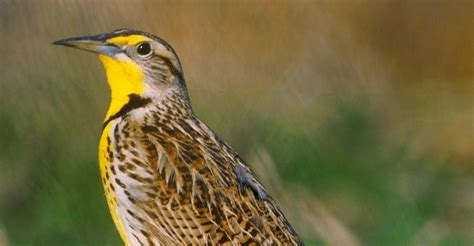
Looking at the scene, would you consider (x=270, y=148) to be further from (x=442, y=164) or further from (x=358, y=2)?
(x=358, y=2)

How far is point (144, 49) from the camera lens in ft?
13.9

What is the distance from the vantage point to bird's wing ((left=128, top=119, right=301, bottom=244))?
3.97 metres

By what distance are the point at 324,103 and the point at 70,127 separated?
1880 mm

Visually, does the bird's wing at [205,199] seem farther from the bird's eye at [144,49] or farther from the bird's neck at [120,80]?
the bird's eye at [144,49]

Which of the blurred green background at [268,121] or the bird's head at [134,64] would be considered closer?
the bird's head at [134,64]

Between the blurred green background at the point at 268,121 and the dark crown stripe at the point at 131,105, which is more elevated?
the blurred green background at the point at 268,121

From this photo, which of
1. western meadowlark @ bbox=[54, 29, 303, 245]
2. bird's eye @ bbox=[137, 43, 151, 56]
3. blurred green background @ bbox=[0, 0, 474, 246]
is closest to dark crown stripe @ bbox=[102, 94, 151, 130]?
western meadowlark @ bbox=[54, 29, 303, 245]

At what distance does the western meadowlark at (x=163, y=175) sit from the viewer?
3994mm

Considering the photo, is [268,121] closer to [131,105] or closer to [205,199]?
[131,105]

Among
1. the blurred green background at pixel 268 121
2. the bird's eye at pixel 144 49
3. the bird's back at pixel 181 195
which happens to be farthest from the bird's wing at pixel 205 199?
the blurred green background at pixel 268 121

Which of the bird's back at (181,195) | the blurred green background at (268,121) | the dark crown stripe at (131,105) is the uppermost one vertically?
the blurred green background at (268,121)

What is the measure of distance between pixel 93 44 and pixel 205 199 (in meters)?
0.56

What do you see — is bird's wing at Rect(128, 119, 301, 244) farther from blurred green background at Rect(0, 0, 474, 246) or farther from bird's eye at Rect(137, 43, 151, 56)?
blurred green background at Rect(0, 0, 474, 246)

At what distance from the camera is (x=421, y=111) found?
8.77m
